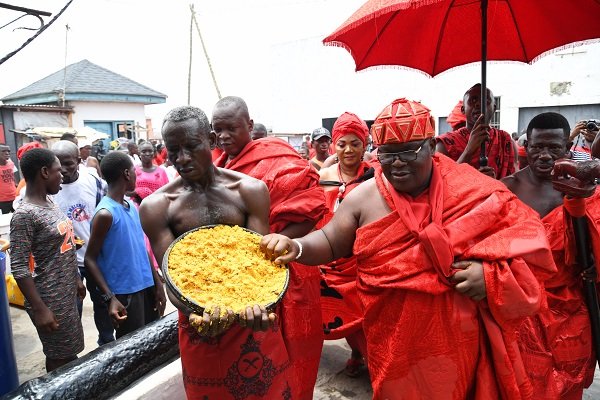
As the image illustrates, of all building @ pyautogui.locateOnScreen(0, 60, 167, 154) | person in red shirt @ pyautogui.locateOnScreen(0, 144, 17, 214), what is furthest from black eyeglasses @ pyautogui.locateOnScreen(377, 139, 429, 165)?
building @ pyautogui.locateOnScreen(0, 60, 167, 154)

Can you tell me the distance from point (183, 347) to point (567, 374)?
88.9 inches

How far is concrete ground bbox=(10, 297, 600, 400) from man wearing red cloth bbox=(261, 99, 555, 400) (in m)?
1.38

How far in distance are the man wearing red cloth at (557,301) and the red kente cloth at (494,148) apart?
854mm

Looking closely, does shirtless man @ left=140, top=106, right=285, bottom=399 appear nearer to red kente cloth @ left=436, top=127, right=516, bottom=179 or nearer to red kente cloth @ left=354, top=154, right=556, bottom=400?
red kente cloth @ left=354, top=154, right=556, bottom=400

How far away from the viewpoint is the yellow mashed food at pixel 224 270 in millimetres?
1748

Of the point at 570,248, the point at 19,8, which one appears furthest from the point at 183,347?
the point at 19,8

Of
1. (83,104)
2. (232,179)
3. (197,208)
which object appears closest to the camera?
(197,208)

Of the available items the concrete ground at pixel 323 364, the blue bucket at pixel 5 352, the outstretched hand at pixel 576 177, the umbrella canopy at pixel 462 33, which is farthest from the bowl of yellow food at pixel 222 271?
the concrete ground at pixel 323 364

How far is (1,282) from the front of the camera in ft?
9.51

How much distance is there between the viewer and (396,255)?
2.00 m

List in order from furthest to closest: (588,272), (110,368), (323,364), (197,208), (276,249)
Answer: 1. (323,364)
2. (110,368)
3. (588,272)
4. (197,208)
5. (276,249)

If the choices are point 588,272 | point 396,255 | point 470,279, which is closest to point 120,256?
point 396,255

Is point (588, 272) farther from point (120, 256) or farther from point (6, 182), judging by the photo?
point (6, 182)

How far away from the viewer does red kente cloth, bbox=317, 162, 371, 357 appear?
338 centimetres
